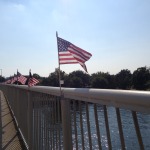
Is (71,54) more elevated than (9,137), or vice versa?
(71,54)

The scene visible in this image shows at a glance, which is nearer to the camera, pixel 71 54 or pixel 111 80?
pixel 71 54

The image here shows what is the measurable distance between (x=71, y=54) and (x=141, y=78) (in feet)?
292

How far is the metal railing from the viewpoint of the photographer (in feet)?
4.39

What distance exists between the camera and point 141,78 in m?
88.8

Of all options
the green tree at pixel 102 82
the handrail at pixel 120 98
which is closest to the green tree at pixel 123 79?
the green tree at pixel 102 82

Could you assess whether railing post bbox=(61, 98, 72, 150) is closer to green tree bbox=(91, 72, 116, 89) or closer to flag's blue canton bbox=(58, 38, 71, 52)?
flag's blue canton bbox=(58, 38, 71, 52)

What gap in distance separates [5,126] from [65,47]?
604 centimetres

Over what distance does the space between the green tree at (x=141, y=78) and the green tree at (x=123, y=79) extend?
2559 mm

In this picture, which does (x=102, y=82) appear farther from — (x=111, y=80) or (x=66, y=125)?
(x=66, y=125)

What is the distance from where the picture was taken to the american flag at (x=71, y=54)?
9.29 feet

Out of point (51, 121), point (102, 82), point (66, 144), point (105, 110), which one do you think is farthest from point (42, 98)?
point (102, 82)

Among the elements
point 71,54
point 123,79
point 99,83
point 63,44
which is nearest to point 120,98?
point 71,54

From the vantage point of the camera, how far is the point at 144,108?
119 centimetres

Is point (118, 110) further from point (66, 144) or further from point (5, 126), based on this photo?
point (5, 126)
